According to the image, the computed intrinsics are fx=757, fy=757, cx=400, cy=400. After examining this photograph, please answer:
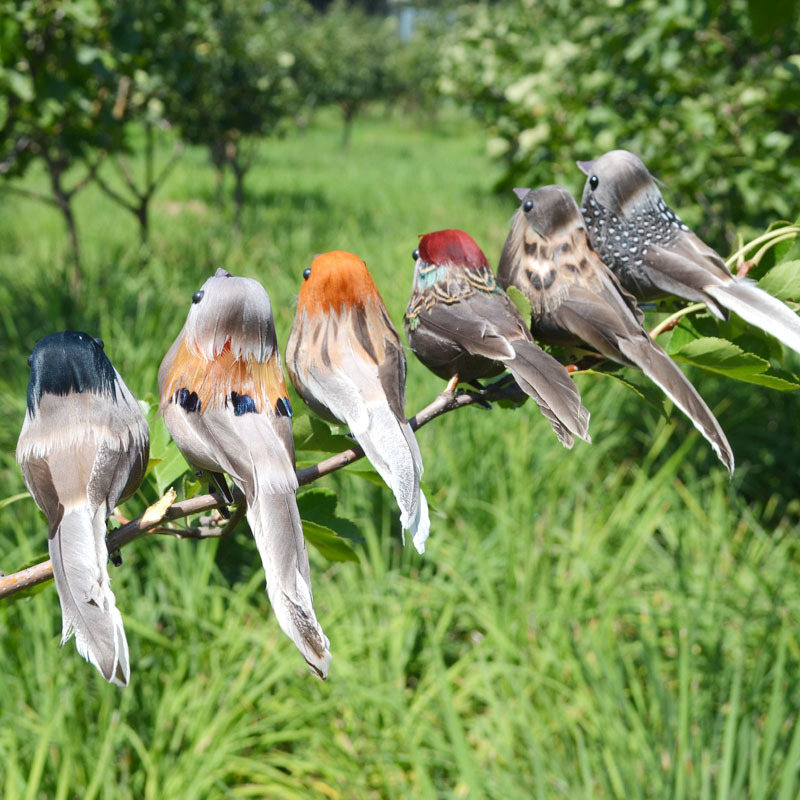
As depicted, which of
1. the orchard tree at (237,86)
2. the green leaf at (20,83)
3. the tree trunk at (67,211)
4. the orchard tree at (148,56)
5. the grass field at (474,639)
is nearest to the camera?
the grass field at (474,639)

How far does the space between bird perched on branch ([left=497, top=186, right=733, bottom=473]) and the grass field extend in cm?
50

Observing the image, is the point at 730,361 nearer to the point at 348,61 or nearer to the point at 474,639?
the point at 474,639

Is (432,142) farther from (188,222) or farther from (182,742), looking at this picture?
(182,742)

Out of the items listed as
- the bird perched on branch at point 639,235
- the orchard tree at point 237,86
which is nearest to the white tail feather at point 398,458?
the bird perched on branch at point 639,235

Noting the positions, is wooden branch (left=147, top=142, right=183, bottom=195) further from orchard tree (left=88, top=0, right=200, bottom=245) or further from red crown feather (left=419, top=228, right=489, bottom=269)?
red crown feather (left=419, top=228, right=489, bottom=269)

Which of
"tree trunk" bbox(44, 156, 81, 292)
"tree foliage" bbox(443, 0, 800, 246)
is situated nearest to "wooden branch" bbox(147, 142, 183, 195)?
"tree trunk" bbox(44, 156, 81, 292)

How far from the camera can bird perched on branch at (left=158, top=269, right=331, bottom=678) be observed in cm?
59

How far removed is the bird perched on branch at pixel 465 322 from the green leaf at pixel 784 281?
0.30 metres

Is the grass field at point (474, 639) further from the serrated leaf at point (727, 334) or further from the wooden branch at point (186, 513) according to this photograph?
the serrated leaf at point (727, 334)

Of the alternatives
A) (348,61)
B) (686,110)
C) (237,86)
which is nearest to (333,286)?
(686,110)

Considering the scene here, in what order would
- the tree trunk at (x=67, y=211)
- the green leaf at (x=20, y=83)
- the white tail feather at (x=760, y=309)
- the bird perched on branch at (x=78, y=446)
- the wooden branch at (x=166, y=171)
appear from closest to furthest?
1. the bird perched on branch at (x=78, y=446)
2. the white tail feather at (x=760, y=309)
3. the green leaf at (x=20, y=83)
4. the tree trunk at (x=67, y=211)
5. the wooden branch at (x=166, y=171)

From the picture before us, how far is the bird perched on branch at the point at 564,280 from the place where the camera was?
32.8 inches

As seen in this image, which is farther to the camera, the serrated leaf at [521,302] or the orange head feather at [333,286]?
the serrated leaf at [521,302]

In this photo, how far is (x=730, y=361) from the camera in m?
0.77
